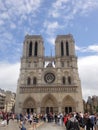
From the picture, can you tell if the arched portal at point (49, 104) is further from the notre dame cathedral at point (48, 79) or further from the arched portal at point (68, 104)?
the arched portal at point (68, 104)

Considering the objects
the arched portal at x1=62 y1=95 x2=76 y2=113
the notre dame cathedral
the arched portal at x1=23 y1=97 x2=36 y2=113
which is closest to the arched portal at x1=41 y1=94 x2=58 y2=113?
the notre dame cathedral

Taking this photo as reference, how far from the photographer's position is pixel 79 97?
4369 cm

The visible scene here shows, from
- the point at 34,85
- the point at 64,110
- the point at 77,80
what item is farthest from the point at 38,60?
the point at 64,110

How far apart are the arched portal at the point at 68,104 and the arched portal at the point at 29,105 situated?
23.7 feet

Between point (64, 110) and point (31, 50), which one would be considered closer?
point (64, 110)

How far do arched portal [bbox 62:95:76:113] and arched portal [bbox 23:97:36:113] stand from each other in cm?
722

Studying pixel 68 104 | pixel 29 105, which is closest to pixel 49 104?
pixel 68 104

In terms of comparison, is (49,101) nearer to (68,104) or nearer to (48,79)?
(68,104)

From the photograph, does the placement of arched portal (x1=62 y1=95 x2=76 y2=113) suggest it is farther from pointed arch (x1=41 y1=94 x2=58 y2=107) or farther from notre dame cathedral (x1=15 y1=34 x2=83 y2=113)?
pointed arch (x1=41 y1=94 x2=58 y2=107)

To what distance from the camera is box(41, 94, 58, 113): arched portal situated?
44094mm

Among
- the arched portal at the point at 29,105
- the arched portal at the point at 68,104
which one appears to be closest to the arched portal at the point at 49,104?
the arched portal at the point at 68,104

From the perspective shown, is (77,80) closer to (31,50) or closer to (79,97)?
(79,97)

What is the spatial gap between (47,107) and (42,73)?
865 cm

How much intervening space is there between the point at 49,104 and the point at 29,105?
486 cm
